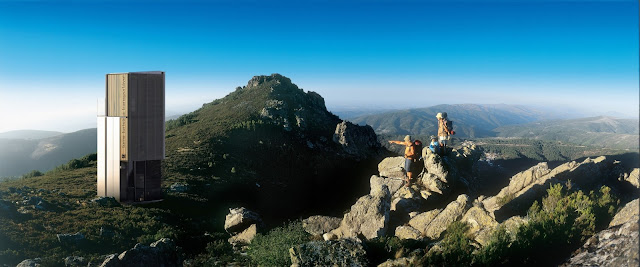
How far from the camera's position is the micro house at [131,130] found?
14.6 metres

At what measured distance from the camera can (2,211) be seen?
571 inches

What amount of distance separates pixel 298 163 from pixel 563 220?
3939 cm

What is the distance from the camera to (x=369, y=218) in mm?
13500

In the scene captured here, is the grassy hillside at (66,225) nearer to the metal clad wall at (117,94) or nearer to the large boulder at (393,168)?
the metal clad wall at (117,94)

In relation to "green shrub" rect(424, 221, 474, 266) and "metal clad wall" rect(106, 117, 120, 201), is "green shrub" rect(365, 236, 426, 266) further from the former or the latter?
"metal clad wall" rect(106, 117, 120, 201)

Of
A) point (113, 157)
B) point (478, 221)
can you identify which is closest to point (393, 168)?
point (478, 221)

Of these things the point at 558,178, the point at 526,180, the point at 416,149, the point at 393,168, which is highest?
the point at 416,149

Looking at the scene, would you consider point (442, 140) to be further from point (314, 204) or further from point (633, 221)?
point (314, 204)

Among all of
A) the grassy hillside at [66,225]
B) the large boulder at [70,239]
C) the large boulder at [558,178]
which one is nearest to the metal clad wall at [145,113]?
the grassy hillside at [66,225]

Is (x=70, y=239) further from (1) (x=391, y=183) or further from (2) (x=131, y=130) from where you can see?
(1) (x=391, y=183)

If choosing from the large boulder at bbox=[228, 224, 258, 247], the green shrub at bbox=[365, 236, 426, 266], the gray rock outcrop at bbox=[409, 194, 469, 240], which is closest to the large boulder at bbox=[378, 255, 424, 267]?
the green shrub at bbox=[365, 236, 426, 266]

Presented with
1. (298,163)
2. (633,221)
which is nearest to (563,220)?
(633,221)

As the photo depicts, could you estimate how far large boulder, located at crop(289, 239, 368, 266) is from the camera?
27.3 feet

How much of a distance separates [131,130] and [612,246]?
17465 mm
